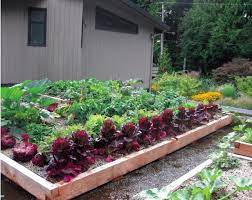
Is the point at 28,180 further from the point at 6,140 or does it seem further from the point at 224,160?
the point at 224,160


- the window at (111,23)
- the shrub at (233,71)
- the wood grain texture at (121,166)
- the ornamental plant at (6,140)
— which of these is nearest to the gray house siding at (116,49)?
the window at (111,23)

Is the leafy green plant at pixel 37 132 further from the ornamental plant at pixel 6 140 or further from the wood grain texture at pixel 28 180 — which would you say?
the wood grain texture at pixel 28 180

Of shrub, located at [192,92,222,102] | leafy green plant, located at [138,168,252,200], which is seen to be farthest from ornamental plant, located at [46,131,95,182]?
shrub, located at [192,92,222,102]

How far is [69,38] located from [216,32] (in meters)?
11.9

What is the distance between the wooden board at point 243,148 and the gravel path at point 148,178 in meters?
0.61

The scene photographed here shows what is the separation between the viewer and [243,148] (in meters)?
4.95

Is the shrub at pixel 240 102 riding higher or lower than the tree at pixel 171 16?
lower

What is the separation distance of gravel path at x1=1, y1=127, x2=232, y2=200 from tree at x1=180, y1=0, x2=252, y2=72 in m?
14.5

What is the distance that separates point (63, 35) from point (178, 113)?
517cm

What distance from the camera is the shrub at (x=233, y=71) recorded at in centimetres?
1564

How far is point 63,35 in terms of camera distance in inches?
388

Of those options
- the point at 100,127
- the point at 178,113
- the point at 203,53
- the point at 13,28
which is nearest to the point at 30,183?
the point at 100,127

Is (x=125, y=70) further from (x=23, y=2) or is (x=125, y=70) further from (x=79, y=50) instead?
(x=23, y=2)

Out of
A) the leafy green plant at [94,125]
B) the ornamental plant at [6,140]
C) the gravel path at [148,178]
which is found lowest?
the gravel path at [148,178]
